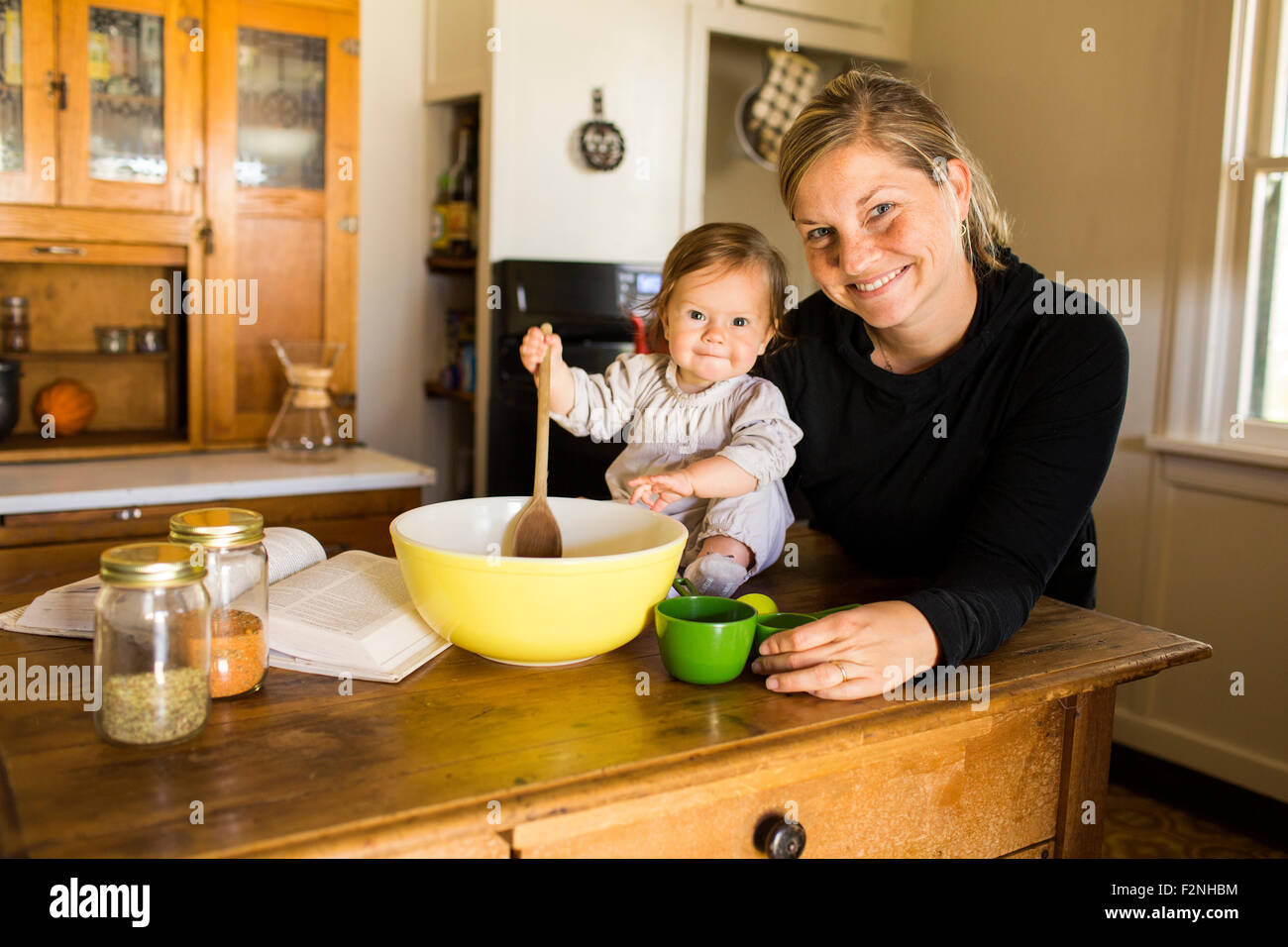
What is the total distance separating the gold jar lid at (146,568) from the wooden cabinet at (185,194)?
7.66ft

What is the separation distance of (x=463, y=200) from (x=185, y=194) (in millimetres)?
843

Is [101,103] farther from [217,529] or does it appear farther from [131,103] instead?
[217,529]

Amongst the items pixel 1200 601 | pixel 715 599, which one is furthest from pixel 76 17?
pixel 1200 601

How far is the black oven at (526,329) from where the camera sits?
3.19 m

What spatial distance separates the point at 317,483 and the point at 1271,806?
2.51 metres

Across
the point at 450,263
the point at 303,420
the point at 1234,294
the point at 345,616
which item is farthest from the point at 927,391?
the point at 450,263

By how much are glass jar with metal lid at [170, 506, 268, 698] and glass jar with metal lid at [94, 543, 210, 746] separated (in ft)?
0.22

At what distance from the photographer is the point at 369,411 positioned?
363cm

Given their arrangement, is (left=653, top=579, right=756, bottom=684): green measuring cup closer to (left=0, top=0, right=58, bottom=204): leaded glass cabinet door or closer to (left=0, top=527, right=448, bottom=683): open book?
(left=0, top=527, right=448, bottom=683): open book

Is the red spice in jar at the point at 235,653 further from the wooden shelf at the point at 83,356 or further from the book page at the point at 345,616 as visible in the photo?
the wooden shelf at the point at 83,356

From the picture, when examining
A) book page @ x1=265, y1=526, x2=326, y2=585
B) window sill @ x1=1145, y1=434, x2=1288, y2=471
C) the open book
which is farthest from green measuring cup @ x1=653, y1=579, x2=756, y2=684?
window sill @ x1=1145, y1=434, x2=1288, y2=471

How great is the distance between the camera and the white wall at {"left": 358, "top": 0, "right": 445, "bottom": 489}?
3.47m

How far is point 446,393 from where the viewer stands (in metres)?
3.59
